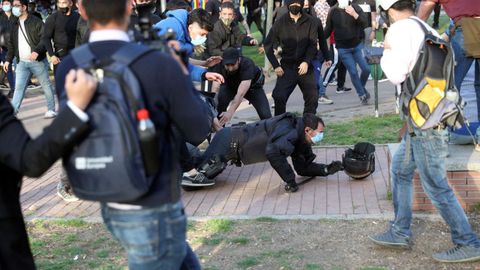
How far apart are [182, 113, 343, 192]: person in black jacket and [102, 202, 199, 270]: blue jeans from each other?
141 inches

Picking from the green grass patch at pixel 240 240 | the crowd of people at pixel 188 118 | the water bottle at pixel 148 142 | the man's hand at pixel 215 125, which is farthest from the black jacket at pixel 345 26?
the water bottle at pixel 148 142

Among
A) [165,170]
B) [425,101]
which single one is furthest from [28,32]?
[165,170]

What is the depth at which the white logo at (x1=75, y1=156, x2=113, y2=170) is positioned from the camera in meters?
2.55

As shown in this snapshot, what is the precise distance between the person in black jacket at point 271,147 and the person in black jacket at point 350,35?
447cm

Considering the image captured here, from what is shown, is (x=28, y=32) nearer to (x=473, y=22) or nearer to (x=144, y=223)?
(x=473, y=22)

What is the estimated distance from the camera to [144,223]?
2.69 meters

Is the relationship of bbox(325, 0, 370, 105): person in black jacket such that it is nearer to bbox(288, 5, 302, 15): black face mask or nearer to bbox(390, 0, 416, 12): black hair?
bbox(288, 5, 302, 15): black face mask

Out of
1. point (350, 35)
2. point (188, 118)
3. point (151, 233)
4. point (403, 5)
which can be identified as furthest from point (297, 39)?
point (151, 233)

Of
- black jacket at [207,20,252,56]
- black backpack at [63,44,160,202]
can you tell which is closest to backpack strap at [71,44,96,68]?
black backpack at [63,44,160,202]

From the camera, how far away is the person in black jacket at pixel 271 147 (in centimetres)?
639

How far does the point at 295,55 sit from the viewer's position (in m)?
8.77

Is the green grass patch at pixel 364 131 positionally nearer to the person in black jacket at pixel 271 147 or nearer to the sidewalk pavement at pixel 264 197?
the sidewalk pavement at pixel 264 197

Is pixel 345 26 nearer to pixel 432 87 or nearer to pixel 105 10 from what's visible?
pixel 432 87

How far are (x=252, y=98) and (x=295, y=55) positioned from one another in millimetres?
807
